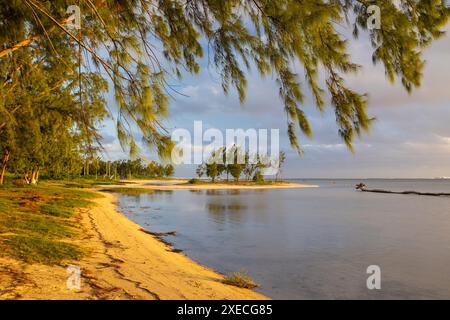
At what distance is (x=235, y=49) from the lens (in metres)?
4.09

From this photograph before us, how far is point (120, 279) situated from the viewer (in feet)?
22.5

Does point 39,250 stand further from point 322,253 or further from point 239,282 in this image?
point 322,253

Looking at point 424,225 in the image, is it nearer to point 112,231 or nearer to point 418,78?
point 112,231

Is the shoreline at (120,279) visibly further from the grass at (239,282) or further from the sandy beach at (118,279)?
the grass at (239,282)

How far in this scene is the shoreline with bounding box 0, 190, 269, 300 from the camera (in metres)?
5.59

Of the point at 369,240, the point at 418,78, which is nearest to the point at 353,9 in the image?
the point at 418,78

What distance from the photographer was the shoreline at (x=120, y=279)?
559 centimetres

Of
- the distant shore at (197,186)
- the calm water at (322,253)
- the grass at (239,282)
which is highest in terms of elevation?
the grass at (239,282)

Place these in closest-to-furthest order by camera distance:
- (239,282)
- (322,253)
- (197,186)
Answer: (239,282), (322,253), (197,186)

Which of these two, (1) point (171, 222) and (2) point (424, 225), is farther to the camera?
(2) point (424, 225)

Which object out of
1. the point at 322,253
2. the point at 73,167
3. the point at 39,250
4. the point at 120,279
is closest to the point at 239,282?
the point at 120,279

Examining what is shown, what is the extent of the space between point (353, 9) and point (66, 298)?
554 centimetres

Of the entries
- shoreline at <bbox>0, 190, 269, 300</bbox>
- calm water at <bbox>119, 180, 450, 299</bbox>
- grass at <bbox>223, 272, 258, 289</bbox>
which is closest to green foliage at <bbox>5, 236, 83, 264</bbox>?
shoreline at <bbox>0, 190, 269, 300</bbox>

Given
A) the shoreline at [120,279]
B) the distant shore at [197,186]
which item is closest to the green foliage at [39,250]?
the shoreline at [120,279]
